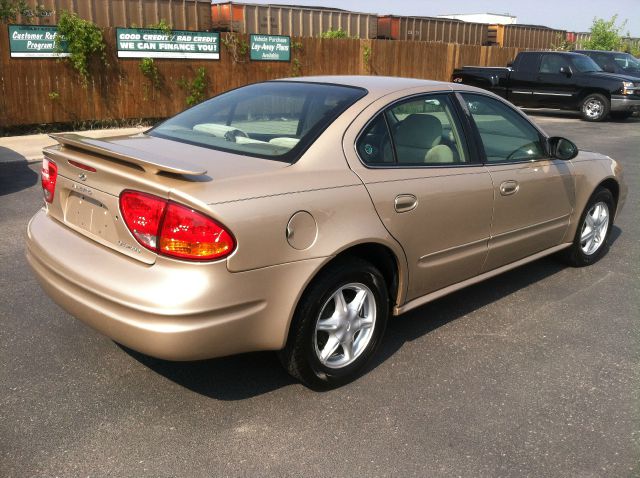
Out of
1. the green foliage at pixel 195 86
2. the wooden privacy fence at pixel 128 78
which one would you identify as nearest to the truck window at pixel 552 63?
the wooden privacy fence at pixel 128 78

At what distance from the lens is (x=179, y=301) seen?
263 cm

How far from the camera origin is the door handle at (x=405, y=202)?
11.0 ft

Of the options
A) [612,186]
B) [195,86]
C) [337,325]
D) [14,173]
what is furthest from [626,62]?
[337,325]

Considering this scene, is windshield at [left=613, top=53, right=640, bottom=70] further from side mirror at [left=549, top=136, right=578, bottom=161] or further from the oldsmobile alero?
the oldsmobile alero

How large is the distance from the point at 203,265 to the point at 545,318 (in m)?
2.66

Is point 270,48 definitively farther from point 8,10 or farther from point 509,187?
point 509,187

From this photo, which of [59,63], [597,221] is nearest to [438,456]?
[597,221]

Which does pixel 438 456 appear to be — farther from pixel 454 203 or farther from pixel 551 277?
pixel 551 277

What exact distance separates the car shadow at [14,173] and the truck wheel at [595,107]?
15.3 metres

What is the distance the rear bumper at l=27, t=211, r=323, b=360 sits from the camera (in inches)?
104

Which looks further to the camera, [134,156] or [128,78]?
[128,78]

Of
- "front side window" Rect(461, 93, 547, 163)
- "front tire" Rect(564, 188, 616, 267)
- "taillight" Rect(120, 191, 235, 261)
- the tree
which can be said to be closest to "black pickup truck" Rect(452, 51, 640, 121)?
the tree

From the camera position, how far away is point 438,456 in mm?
2775

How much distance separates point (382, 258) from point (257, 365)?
0.92m
